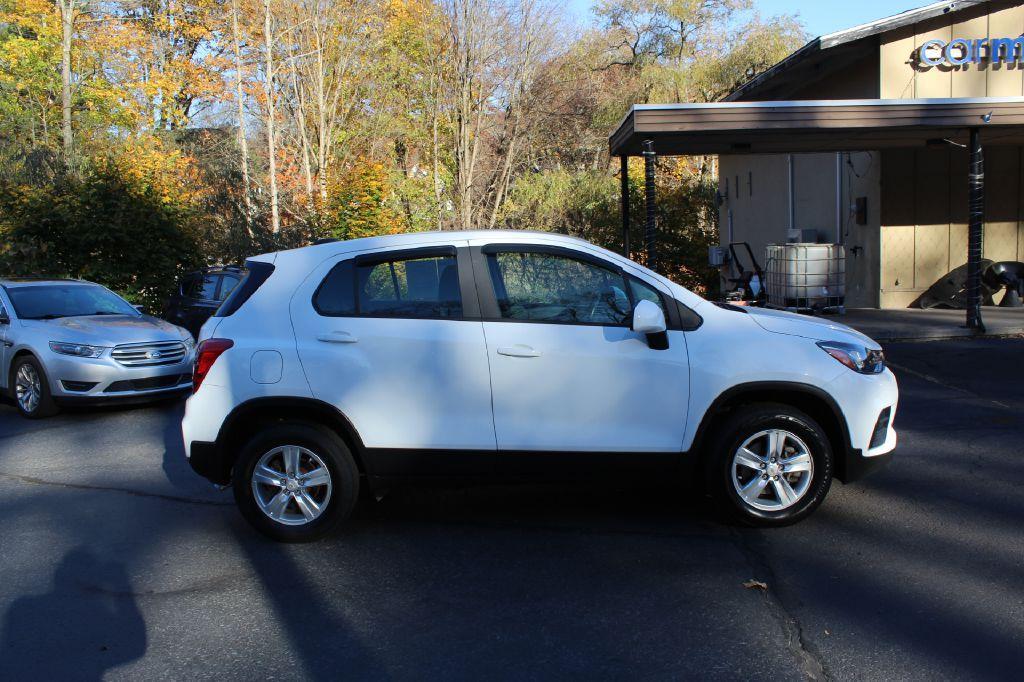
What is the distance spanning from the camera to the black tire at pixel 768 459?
532 cm

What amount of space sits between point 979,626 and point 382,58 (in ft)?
88.3

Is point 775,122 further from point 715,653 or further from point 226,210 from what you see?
point 226,210

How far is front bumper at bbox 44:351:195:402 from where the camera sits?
32.4 feet

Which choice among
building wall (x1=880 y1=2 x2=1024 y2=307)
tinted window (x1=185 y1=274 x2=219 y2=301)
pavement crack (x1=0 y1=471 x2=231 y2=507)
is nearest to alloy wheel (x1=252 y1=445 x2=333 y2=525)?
pavement crack (x1=0 y1=471 x2=231 y2=507)

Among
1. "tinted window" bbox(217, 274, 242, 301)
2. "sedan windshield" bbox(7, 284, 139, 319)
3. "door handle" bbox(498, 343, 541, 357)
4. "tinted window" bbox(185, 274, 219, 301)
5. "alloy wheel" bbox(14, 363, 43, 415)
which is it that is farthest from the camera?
"tinted window" bbox(185, 274, 219, 301)

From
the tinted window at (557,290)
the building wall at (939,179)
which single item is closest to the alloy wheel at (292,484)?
the tinted window at (557,290)

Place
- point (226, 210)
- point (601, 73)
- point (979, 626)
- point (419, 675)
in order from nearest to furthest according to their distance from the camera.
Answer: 1. point (419, 675)
2. point (979, 626)
3. point (226, 210)
4. point (601, 73)

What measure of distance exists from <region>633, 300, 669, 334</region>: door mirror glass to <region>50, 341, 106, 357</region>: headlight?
7.17 metres

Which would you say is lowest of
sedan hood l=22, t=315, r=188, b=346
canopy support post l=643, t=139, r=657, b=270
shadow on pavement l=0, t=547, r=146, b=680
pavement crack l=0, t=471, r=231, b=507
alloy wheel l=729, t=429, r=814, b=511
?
shadow on pavement l=0, t=547, r=146, b=680

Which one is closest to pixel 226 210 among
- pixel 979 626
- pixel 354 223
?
pixel 354 223

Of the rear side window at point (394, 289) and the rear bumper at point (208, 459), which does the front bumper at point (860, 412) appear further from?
the rear bumper at point (208, 459)

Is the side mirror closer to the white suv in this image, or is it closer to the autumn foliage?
the white suv

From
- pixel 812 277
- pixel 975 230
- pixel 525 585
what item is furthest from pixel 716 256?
pixel 525 585

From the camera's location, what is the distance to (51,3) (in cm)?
3372
